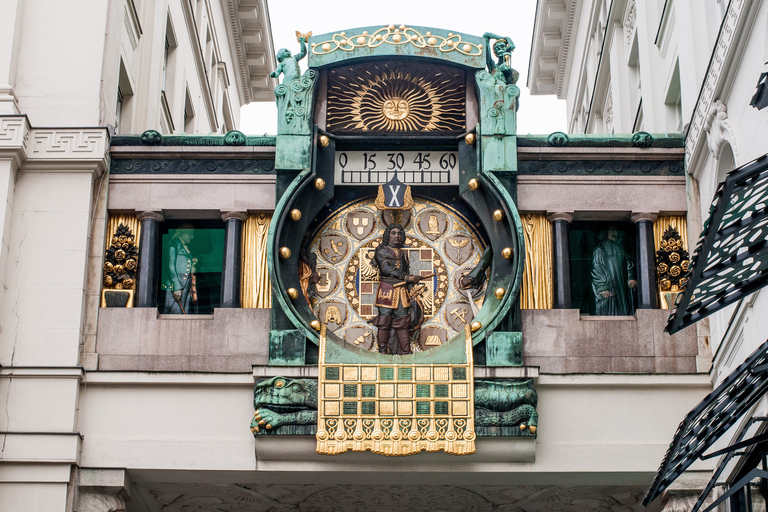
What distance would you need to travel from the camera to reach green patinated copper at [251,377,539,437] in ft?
58.3

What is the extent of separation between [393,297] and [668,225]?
13.1ft

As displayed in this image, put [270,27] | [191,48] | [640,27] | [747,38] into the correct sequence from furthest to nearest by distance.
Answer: [270,27] < [191,48] < [640,27] < [747,38]

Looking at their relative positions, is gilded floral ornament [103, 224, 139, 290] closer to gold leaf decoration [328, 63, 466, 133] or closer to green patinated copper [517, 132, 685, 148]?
gold leaf decoration [328, 63, 466, 133]

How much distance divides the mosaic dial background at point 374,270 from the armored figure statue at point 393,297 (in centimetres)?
25

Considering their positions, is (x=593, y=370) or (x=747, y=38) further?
(x=593, y=370)

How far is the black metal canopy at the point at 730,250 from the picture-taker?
34.4ft

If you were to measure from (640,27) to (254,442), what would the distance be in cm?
1235

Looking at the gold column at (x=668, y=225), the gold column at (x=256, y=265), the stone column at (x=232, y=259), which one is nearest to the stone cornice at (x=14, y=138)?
the stone column at (x=232, y=259)

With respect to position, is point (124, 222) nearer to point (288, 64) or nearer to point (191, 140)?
point (191, 140)

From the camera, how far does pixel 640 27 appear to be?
85.6 ft

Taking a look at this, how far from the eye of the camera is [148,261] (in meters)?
19.0

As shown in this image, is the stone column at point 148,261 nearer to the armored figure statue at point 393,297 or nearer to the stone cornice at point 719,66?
the armored figure statue at point 393,297

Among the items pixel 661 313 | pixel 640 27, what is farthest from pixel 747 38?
pixel 640 27

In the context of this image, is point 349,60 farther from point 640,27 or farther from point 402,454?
point 640,27
